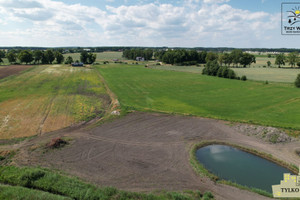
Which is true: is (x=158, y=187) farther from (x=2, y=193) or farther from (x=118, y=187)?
(x=2, y=193)

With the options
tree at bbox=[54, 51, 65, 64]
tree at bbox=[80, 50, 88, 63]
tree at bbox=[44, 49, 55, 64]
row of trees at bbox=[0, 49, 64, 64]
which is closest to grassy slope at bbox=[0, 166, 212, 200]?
row of trees at bbox=[0, 49, 64, 64]

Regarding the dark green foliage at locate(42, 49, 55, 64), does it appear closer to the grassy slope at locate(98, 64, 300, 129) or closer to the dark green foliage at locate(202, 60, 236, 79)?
the grassy slope at locate(98, 64, 300, 129)

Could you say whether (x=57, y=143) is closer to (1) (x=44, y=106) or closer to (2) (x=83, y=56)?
(1) (x=44, y=106)

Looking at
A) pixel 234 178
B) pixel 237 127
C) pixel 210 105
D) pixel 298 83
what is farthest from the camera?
pixel 298 83

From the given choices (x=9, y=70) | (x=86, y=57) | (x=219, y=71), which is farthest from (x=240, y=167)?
(x=86, y=57)

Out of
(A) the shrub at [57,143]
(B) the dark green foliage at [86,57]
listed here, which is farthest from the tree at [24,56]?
(A) the shrub at [57,143]

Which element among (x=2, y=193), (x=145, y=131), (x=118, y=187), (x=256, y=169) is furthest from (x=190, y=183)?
(x=2, y=193)
